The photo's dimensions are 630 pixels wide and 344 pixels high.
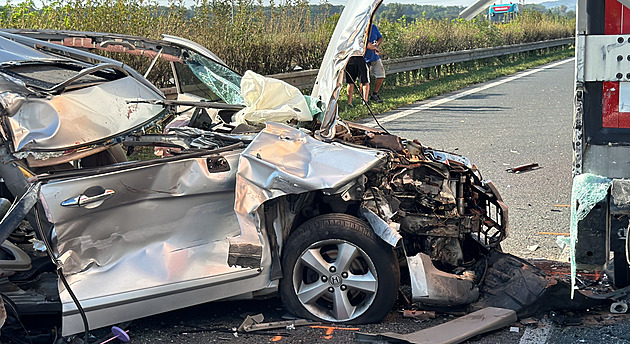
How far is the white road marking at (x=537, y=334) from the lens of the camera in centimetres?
379

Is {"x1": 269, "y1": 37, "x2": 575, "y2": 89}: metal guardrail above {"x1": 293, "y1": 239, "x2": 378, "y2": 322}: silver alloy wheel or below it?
above

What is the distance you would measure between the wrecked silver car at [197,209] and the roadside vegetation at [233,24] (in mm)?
6366

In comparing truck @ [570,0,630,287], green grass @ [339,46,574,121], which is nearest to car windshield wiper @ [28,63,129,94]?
truck @ [570,0,630,287]

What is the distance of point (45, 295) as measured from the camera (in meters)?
3.90

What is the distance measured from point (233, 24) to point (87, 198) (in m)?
10.3

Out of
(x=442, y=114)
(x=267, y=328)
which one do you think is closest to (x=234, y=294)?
(x=267, y=328)

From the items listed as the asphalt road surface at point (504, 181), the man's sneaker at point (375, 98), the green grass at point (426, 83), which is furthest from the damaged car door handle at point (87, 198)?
the man's sneaker at point (375, 98)

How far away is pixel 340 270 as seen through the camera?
4.02 meters

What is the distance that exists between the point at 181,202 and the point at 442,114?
9.05m

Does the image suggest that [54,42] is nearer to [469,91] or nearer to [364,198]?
[364,198]

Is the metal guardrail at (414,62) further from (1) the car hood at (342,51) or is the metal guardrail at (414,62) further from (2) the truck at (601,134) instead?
(2) the truck at (601,134)

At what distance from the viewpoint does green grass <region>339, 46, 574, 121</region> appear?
515 inches

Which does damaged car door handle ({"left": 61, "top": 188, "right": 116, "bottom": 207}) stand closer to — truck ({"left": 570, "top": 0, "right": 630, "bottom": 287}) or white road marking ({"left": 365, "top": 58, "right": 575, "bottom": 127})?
truck ({"left": 570, "top": 0, "right": 630, "bottom": 287})

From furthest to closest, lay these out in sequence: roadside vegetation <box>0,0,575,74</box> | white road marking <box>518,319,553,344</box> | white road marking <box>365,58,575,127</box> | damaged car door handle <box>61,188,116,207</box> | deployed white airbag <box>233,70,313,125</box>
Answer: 1. white road marking <box>365,58,575,127</box>
2. roadside vegetation <box>0,0,575,74</box>
3. deployed white airbag <box>233,70,313,125</box>
4. white road marking <box>518,319,553,344</box>
5. damaged car door handle <box>61,188,116,207</box>
